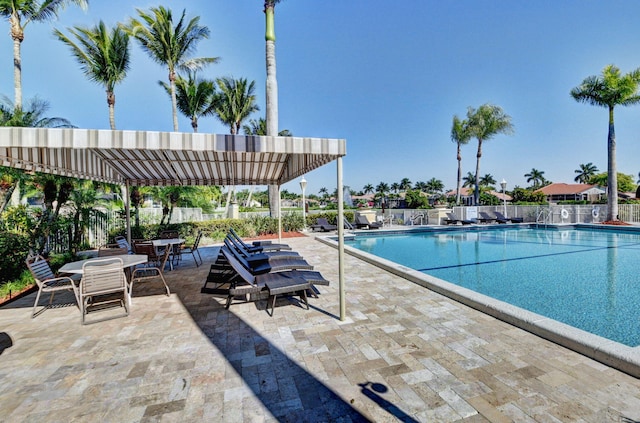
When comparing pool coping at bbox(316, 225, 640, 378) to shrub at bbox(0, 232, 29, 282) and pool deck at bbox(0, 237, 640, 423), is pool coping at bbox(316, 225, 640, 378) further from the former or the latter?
shrub at bbox(0, 232, 29, 282)

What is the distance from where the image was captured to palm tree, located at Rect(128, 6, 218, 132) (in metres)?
17.3

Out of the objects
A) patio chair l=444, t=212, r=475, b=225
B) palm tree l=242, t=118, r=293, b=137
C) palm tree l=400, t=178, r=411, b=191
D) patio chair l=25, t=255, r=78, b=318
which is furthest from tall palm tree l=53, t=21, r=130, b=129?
A: palm tree l=400, t=178, r=411, b=191

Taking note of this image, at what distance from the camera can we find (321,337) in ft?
12.2

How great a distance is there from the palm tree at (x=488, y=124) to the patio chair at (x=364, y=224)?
18632 millimetres

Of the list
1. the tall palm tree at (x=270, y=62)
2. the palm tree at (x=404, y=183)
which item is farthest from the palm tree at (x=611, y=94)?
the palm tree at (x=404, y=183)

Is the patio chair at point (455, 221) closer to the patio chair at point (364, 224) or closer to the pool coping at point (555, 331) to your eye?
the patio chair at point (364, 224)

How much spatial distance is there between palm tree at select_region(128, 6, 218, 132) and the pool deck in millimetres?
18340

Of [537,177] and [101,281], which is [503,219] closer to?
[101,281]

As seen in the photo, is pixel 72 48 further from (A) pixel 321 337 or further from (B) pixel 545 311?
(B) pixel 545 311

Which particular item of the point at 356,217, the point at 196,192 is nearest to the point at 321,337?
the point at 196,192

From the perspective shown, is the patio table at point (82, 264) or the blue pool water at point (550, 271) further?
the blue pool water at point (550, 271)

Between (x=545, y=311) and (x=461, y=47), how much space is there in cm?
2072

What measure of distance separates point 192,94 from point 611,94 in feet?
100

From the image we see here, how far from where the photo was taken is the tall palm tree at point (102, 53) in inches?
630
